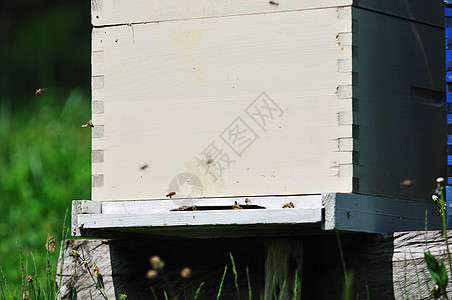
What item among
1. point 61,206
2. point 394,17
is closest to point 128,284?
point 394,17

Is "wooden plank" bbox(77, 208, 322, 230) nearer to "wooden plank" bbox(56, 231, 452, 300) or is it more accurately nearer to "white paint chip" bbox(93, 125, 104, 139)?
"white paint chip" bbox(93, 125, 104, 139)

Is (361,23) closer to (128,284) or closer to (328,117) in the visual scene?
(328,117)

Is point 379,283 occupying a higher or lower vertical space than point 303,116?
lower

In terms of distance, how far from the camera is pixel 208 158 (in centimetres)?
320

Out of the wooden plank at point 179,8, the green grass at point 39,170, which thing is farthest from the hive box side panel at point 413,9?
the green grass at point 39,170

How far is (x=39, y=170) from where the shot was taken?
6.12 m

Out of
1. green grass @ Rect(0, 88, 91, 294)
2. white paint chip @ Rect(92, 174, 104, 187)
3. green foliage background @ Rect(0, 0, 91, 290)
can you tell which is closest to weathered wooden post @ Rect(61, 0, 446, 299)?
white paint chip @ Rect(92, 174, 104, 187)

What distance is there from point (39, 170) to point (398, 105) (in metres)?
3.59

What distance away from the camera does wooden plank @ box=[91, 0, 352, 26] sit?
10.3 ft

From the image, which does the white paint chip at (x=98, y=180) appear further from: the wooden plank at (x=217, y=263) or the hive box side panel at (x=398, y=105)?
the hive box side panel at (x=398, y=105)

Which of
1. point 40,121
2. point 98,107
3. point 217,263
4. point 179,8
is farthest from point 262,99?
point 40,121

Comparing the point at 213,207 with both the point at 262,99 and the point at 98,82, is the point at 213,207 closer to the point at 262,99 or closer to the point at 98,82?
the point at 262,99

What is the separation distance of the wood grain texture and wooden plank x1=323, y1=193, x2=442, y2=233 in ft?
2.55

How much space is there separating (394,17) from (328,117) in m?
0.59
